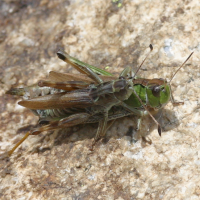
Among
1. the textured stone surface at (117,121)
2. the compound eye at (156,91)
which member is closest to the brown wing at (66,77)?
the textured stone surface at (117,121)

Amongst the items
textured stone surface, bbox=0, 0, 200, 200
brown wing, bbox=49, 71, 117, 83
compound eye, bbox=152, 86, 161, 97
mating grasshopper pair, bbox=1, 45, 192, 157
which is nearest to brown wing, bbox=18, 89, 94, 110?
mating grasshopper pair, bbox=1, 45, 192, 157

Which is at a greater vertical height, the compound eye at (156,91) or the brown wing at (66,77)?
the brown wing at (66,77)

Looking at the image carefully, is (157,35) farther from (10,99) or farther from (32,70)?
(10,99)

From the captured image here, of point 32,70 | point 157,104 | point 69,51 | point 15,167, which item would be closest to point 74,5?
point 69,51

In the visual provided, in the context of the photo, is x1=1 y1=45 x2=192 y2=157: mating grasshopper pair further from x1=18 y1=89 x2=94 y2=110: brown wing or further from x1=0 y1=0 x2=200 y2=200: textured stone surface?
x1=0 y1=0 x2=200 y2=200: textured stone surface

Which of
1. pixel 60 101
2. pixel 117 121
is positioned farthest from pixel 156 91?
pixel 60 101

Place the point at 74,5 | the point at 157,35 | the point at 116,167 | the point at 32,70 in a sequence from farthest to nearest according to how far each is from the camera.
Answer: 1. the point at 74,5
2. the point at 32,70
3. the point at 157,35
4. the point at 116,167

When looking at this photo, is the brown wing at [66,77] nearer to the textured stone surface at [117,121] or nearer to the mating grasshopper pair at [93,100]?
the mating grasshopper pair at [93,100]

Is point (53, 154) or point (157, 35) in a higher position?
point (157, 35)
